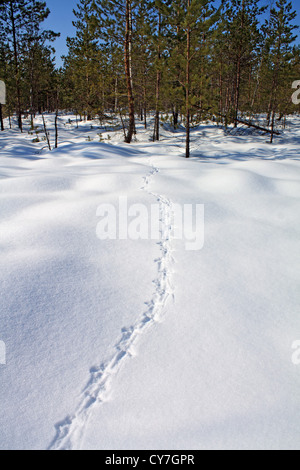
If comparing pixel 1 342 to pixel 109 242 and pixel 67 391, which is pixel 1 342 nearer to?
pixel 67 391

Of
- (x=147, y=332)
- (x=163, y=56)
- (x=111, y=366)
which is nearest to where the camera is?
(x=111, y=366)

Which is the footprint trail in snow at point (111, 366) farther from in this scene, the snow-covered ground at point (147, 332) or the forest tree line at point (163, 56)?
the forest tree line at point (163, 56)

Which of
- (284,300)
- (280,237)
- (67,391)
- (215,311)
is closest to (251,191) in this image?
(280,237)

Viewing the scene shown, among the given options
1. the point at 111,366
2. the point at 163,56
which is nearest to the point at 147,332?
the point at 111,366

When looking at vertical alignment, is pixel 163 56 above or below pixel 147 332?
above

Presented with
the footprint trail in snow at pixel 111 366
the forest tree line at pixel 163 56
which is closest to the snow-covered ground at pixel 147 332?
the footprint trail in snow at pixel 111 366

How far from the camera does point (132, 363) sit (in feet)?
7.11

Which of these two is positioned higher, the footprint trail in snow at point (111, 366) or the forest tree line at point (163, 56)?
the forest tree line at point (163, 56)

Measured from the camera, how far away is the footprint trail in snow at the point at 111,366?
170 centimetres

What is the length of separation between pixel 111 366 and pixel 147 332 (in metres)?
0.47

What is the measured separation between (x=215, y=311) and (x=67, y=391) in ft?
5.16

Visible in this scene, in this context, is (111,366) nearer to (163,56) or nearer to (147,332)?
(147,332)

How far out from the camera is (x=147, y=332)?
2475 millimetres

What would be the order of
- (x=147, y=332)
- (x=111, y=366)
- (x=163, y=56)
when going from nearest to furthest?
(x=111, y=366), (x=147, y=332), (x=163, y=56)
